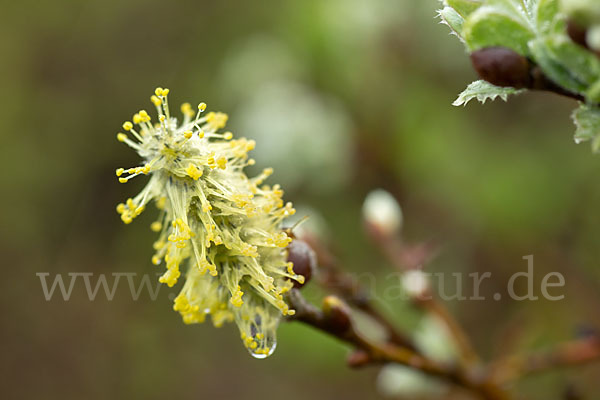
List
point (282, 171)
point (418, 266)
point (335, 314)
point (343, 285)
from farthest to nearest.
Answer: point (282, 171), point (418, 266), point (343, 285), point (335, 314)

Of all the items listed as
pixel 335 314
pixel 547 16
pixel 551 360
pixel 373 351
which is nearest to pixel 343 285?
pixel 373 351

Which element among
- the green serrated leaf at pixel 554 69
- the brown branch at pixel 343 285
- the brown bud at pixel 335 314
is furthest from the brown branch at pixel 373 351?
the green serrated leaf at pixel 554 69

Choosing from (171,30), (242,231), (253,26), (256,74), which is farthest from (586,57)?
(171,30)

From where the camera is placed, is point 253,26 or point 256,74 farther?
point 253,26

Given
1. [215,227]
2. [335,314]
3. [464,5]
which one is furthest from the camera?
[335,314]

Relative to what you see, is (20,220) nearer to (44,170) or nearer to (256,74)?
(44,170)

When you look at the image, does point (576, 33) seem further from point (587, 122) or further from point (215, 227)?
point (215, 227)


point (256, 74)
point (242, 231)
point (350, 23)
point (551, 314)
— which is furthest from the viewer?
point (256, 74)
